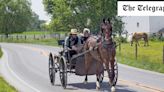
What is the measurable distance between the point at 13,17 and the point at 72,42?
113m

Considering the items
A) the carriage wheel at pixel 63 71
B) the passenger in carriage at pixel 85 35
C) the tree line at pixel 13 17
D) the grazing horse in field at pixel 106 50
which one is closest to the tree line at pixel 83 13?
the tree line at pixel 13 17

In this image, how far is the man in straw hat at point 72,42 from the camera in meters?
18.6

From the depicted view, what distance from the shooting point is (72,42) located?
1878 cm

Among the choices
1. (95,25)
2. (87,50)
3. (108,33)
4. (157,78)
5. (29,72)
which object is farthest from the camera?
(95,25)

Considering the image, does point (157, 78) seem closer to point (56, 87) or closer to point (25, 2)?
point (56, 87)

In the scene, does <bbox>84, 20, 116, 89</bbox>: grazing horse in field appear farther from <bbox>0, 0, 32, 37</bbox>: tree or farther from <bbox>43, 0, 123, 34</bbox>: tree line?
<bbox>0, 0, 32, 37</bbox>: tree

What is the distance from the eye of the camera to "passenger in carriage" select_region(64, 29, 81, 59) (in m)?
18.6

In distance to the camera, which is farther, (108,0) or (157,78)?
(108,0)

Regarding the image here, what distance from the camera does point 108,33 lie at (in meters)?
15.8

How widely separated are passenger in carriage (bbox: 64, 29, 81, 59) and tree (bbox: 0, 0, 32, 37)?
352 ft

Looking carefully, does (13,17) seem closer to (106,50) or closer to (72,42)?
(72,42)

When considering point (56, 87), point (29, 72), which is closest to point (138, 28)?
point (29, 72)

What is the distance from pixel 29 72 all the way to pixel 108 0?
53499 mm

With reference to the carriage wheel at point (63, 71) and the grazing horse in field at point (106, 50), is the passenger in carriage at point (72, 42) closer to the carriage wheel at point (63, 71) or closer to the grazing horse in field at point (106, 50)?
the carriage wheel at point (63, 71)
